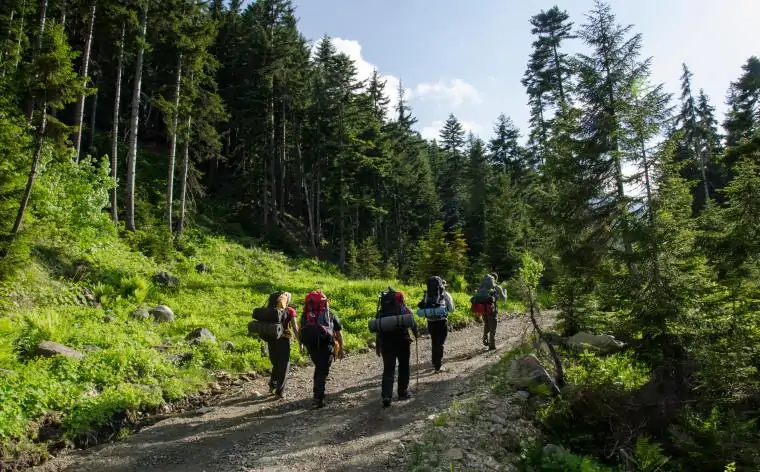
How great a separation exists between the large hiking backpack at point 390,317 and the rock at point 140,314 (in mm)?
7442

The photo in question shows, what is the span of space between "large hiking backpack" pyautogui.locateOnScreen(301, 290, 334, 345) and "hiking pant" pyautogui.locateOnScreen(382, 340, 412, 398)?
110cm

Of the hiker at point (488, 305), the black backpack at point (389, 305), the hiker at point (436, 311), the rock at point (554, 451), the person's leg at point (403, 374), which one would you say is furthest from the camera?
the hiker at point (488, 305)

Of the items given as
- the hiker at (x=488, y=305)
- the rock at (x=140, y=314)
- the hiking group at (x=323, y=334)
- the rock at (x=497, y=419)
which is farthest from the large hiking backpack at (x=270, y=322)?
the hiker at (x=488, y=305)

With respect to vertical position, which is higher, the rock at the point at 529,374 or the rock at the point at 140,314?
the rock at the point at 140,314

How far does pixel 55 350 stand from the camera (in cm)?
837

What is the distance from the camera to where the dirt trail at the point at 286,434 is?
5805mm

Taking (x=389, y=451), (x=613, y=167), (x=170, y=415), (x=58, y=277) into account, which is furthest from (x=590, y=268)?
(x=58, y=277)

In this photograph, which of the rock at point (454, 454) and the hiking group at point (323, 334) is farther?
the hiking group at point (323, 334)

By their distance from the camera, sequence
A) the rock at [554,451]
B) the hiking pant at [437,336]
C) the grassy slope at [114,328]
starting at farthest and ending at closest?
the hiking pant at [437,336] < the grassy slope at [114,328] < the rock at [554,451]

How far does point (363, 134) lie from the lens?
38469 mm

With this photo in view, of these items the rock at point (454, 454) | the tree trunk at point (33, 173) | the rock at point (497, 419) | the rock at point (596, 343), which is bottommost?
the rock at point (454, 454)

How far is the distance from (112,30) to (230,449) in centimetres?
2133

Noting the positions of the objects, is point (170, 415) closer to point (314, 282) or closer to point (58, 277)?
point (58, 277)

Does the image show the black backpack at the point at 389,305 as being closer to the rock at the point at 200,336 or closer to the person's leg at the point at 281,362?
the person's leg at the point at 281,362
